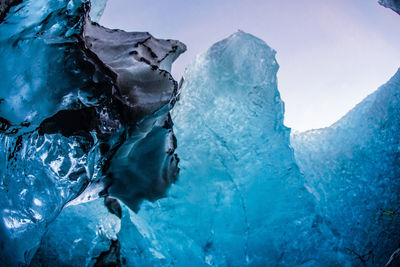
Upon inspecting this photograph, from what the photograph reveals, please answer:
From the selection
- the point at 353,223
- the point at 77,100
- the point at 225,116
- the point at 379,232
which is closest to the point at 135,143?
the point at 77,100

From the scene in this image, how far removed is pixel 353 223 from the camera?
2711mm

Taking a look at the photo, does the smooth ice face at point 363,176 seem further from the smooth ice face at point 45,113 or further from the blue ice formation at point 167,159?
the smooth ice face at point 45,113

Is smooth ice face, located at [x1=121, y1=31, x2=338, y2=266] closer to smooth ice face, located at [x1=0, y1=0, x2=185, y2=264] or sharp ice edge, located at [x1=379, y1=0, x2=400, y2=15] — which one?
smooth ice face, located at [x1=0, y1=0, x2=185, y2=264]

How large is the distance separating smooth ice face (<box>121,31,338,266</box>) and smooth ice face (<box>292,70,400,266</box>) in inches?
18.9

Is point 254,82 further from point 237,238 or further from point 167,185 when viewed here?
point 237,238

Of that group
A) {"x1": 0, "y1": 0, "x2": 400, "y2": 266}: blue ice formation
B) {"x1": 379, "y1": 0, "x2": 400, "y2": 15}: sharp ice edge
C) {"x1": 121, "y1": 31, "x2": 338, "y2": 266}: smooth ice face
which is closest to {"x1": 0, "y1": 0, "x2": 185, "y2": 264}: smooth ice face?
{"x1": 0, "y1": 0, "x2": 400, "y2": 266}: blue ice formation

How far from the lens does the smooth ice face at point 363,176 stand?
99.3 inches

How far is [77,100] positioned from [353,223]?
3.44 meters

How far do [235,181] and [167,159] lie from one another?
3.14 ft

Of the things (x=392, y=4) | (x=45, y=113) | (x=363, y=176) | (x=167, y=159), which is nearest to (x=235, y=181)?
(x=167, y=159)

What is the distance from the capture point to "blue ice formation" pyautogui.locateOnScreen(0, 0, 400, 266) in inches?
70.5

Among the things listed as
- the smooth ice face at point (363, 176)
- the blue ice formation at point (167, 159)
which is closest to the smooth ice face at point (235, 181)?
the blue ice formation at point (167, 159)

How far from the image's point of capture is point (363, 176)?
2.87m

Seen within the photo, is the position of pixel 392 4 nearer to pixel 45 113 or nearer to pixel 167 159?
pixel 167 159
